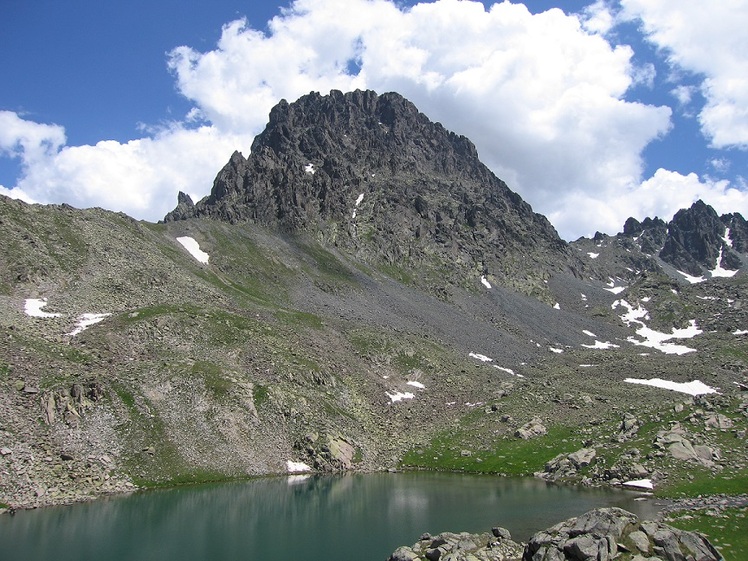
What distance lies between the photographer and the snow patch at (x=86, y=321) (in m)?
85.5

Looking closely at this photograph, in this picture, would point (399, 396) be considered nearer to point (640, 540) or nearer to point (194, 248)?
point (640, 540)

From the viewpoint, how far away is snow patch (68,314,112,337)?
85.5m

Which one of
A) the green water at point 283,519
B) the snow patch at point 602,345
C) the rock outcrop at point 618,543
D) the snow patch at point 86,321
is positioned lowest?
the green water at point 283,519

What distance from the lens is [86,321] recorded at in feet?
295

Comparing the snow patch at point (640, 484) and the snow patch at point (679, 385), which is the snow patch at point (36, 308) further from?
the snow patch at point (679, 385)

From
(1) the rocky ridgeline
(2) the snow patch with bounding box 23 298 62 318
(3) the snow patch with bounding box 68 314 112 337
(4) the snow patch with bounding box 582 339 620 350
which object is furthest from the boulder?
(4) the snow patch with bounding box 582 339 620 350

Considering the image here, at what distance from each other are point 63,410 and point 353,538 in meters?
42.8

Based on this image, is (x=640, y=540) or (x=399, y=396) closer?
(x=640, y=540)

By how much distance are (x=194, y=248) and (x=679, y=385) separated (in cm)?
14031

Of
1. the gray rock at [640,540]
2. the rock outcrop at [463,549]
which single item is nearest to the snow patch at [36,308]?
the rock outcrop at [463,549]

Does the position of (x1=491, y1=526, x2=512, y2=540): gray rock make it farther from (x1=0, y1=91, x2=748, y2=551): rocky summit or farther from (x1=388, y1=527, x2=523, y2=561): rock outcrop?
(x1=0, y1=91, x2=748, y2=551): rocky summit

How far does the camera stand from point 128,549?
1711 inches

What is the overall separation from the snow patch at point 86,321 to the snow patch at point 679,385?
123316mm

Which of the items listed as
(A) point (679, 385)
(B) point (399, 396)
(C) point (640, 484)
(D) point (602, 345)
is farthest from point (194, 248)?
(D) point (602, 345)
